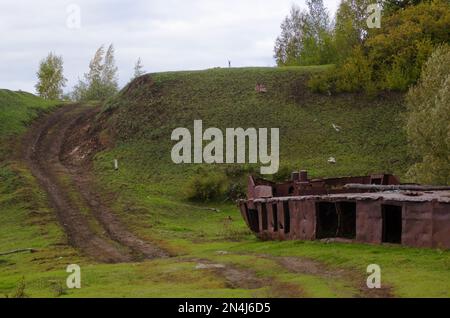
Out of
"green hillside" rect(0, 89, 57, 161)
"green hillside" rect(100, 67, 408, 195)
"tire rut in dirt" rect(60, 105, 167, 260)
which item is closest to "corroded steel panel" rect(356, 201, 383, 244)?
"tire rut in dirt" rect(60, 105, 167, 260)

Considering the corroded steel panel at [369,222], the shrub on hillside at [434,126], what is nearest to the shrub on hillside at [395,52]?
the shrub on hillside at [434,126]

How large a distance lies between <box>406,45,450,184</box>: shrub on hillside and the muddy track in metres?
14.3

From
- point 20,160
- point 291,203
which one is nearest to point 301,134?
point 20,160

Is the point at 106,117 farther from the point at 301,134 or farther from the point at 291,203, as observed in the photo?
the point at 291,203

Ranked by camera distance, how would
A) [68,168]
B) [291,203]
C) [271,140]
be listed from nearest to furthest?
[291,203]
[68,168]
[271,140]

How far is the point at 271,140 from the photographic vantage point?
179 ft

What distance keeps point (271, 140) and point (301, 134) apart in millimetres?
2516

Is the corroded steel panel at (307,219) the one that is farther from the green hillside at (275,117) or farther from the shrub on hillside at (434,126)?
the green hillside at (275,117)

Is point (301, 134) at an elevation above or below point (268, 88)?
below

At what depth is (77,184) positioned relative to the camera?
45.2 metres

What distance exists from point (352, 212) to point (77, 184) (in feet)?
81.4

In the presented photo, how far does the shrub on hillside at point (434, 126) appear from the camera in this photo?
33.3m

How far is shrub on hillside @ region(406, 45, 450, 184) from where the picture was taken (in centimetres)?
3328
